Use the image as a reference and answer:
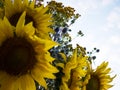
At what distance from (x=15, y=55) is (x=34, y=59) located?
0.18 meters

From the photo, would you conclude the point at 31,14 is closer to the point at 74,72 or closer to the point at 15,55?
the point at 74,72

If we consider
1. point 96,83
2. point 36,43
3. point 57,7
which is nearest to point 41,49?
point 36,43

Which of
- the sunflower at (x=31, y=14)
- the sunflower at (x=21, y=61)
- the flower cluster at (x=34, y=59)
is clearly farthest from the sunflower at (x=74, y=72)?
the sunflower at (x=21, y=61)

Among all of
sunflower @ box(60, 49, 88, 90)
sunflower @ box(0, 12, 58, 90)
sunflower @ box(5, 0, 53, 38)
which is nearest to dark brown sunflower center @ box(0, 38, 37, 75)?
sunflower @ box(0, 12, 58, 90)

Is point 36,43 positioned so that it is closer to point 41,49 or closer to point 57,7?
point 41,49

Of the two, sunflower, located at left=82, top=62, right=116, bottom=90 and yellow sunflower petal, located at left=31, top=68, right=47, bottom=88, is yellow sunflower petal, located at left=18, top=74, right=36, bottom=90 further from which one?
sunflower, located at left=82, top=62, right=116, bottom=90

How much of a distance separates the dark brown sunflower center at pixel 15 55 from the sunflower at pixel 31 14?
26.4 inches

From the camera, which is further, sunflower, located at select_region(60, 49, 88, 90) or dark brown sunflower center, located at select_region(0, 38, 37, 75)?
sunflower, located at select_region(60, 49, 88, 90)

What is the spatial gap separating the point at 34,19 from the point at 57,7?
8.54 metres

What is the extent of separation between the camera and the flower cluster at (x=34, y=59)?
2.71m

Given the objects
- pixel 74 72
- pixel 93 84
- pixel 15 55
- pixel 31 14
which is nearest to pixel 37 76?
pixel 15 55

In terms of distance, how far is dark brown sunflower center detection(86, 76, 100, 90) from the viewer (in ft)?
12.9

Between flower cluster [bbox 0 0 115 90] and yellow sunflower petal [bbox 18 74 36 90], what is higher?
flower cluster [bbox 0 0 115 90]

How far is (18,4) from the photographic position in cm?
377
